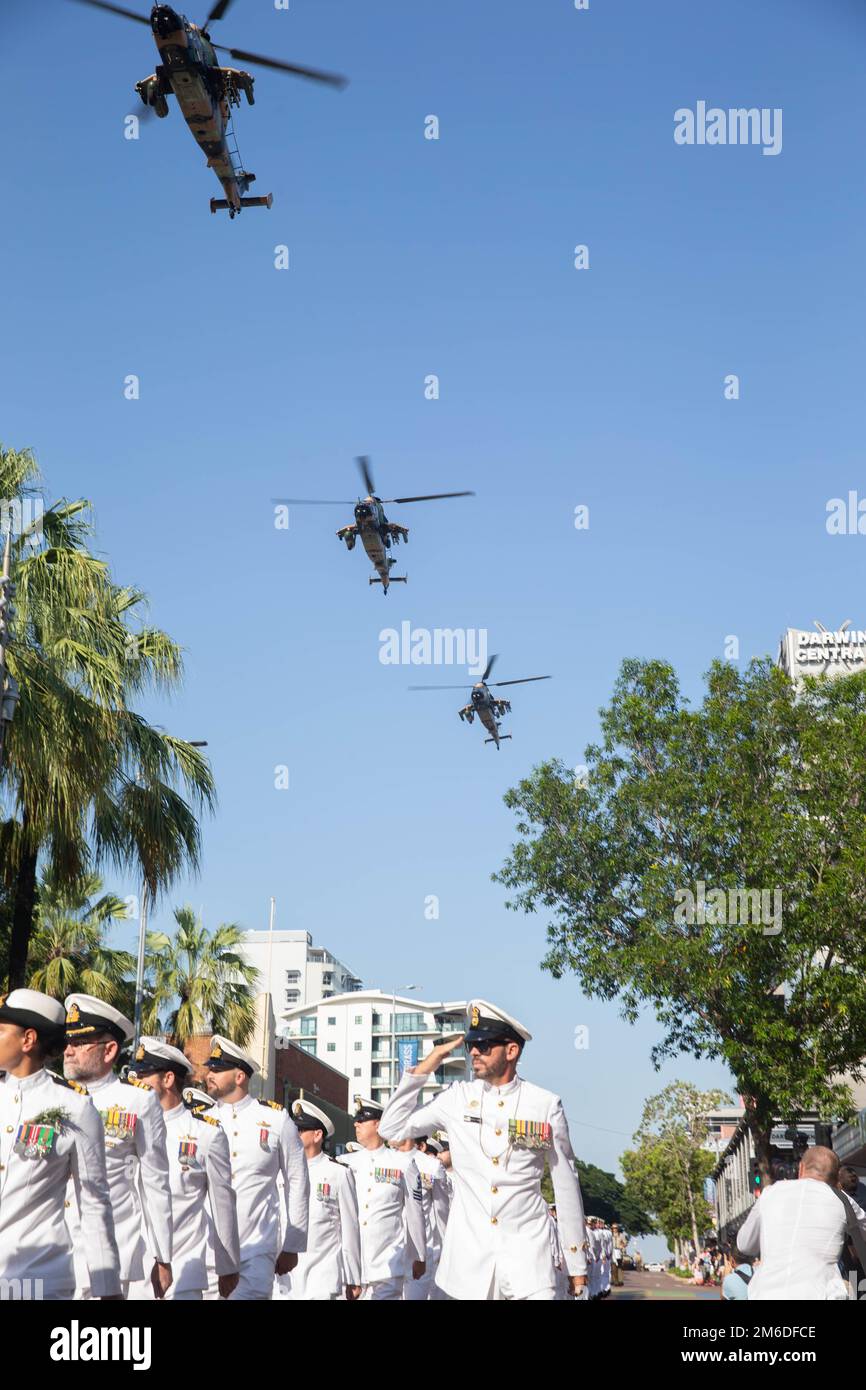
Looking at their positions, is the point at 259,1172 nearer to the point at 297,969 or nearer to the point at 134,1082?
the point at 134,1082

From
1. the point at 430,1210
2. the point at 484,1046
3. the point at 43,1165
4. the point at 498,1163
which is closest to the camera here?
the point at 43,1165

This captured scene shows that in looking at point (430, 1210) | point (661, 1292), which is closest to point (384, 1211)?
point (430, 1210)

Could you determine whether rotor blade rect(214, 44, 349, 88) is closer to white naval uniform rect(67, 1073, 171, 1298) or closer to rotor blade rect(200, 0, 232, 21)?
rotor blade rect(200, 0, 232, 21)

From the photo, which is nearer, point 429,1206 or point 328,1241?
point 328,1241

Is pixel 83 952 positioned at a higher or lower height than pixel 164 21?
lower

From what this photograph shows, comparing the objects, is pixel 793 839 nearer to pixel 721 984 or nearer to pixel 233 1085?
pixel 721 984

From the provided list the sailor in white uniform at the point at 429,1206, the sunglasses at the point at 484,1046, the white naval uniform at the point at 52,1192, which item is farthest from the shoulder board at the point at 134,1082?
the sailor in white uniform at the point at 429,1206
